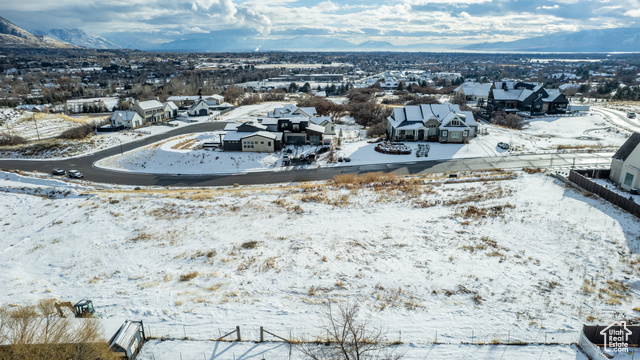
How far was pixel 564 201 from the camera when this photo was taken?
27.7 metres

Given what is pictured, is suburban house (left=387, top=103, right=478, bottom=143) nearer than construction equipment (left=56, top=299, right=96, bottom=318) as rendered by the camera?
No

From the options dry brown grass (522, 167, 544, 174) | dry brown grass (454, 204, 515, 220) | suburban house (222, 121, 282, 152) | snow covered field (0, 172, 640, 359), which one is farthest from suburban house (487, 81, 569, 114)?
dry brown grass (454, 204, 515, 220)

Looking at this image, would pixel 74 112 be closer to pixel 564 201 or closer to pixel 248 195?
pixel 248 195

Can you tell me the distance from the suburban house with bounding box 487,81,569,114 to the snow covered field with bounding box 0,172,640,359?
1781 inches

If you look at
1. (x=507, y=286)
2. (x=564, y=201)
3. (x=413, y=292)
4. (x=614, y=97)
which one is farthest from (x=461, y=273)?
(x=614, y=97)

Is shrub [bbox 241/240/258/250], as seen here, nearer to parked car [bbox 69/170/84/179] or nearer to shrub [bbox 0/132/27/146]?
parked car [bbox 69/170/84/179]

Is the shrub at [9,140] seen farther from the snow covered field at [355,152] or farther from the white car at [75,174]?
the white car at [75,174]

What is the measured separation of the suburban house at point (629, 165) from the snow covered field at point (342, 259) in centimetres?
453

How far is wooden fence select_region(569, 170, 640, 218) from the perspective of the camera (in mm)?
25122

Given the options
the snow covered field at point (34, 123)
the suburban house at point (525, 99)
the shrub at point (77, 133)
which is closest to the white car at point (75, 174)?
the shrub at point (77, 133)

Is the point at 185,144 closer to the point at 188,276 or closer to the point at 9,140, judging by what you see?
the point at 9,140

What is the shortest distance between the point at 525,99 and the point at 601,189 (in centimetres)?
4818

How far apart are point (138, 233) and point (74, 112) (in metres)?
76.8

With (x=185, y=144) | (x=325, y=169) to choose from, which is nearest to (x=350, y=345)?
(x=325, y=169)
